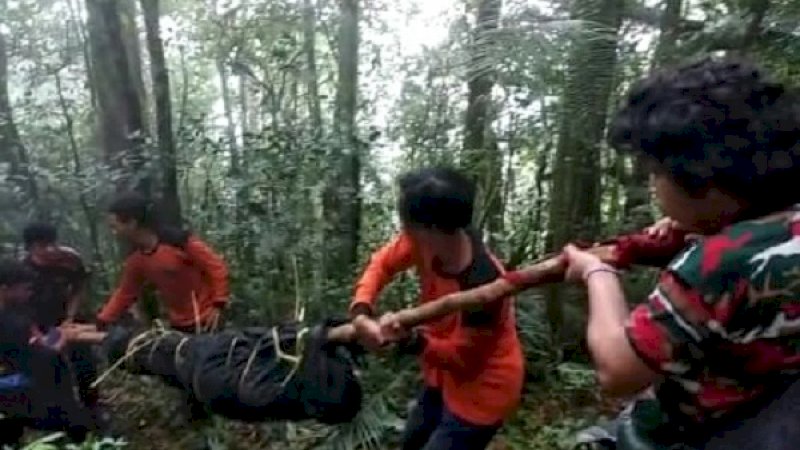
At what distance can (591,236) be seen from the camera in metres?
6.93

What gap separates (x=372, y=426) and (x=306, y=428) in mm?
514

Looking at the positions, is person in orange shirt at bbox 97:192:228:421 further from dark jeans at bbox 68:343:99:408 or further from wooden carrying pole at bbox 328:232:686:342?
wooden carrying pole at bbox 328:232:686:342

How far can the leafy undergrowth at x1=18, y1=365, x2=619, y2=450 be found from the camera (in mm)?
5543

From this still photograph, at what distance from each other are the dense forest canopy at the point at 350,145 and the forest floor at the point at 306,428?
0.47 m

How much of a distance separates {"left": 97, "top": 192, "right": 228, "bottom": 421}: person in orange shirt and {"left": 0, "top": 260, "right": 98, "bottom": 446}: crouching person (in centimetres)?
79

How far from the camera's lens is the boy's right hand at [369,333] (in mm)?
3045

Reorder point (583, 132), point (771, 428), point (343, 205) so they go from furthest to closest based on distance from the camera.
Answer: point (343, 205), point (583, 132), point (771, 428)

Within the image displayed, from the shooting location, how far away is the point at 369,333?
307 cm

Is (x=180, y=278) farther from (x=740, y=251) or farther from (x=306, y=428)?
(x=740, y=251)

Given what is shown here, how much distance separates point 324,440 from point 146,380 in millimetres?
1776

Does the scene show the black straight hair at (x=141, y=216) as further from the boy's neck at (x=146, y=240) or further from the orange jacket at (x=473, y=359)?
the orange jacket at (x=473, y=359)

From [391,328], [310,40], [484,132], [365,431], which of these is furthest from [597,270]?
[310,40]

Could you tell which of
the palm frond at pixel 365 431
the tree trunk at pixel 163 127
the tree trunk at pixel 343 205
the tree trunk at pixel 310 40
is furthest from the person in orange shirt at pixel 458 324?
the tree trunk at pixel 310 40

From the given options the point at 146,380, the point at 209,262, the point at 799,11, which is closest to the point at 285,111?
the point at 146,380
